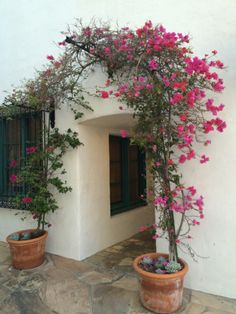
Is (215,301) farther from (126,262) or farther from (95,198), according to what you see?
(95,198)

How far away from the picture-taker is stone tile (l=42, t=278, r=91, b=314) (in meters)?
2.66

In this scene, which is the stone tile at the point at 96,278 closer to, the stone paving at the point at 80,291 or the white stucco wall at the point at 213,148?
the stone paving at the point at 80,291

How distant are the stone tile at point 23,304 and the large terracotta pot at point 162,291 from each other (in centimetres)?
100

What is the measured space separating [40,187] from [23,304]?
150 centimetres

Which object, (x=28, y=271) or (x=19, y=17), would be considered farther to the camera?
(x=19, y=17)

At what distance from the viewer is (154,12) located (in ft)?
10.8

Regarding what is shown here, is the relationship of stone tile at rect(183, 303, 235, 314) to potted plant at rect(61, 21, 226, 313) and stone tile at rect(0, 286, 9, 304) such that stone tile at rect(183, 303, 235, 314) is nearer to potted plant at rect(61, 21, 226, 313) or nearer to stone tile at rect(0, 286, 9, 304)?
potted plant at rect(61, 21, 226, 313)

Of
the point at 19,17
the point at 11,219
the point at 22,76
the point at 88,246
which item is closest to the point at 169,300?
the point at 88,246

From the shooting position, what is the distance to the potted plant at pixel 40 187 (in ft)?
11.8

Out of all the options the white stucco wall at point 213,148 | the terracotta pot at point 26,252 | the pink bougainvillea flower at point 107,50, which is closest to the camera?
the white stucco wall at point 213,148

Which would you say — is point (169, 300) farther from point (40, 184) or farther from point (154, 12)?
point (154, 12)

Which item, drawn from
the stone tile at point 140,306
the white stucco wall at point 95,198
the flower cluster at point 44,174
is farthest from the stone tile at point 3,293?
the stone tile at point 140,306

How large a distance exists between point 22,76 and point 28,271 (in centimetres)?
316

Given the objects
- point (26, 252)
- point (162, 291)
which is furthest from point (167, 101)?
point (26, 252)
